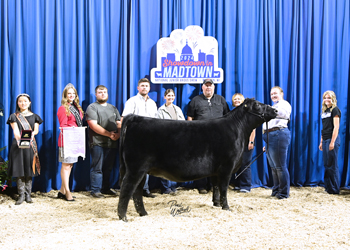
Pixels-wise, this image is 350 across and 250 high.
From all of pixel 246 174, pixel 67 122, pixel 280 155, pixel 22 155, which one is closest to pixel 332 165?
pixel 280 155

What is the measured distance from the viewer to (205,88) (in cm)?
420

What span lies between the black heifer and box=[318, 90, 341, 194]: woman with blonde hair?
67.5 inches

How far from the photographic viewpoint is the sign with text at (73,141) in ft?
12.2

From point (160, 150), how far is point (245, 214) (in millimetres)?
1063

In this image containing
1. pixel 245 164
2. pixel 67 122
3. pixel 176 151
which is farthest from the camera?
pixel 245 164

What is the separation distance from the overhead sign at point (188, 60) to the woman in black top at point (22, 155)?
189 centimetres

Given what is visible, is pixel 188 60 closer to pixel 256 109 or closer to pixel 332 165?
pixel 256 109

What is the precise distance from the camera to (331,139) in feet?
13.3

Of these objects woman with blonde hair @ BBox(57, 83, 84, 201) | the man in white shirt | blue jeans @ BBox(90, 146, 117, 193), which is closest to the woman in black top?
woman with blonde hair @ BBox(57, 83, 84, 201)

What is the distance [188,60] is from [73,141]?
2.10 m

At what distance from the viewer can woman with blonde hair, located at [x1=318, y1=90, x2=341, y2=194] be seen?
13.1 feet

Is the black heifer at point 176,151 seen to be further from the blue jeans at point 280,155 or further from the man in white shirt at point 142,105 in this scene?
the man in white shirt at point 142,105

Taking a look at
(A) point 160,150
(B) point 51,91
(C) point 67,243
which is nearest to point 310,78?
(A) point 160,150

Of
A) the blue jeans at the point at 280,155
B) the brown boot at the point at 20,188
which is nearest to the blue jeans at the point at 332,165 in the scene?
the blue jeans at the point at 280,155
